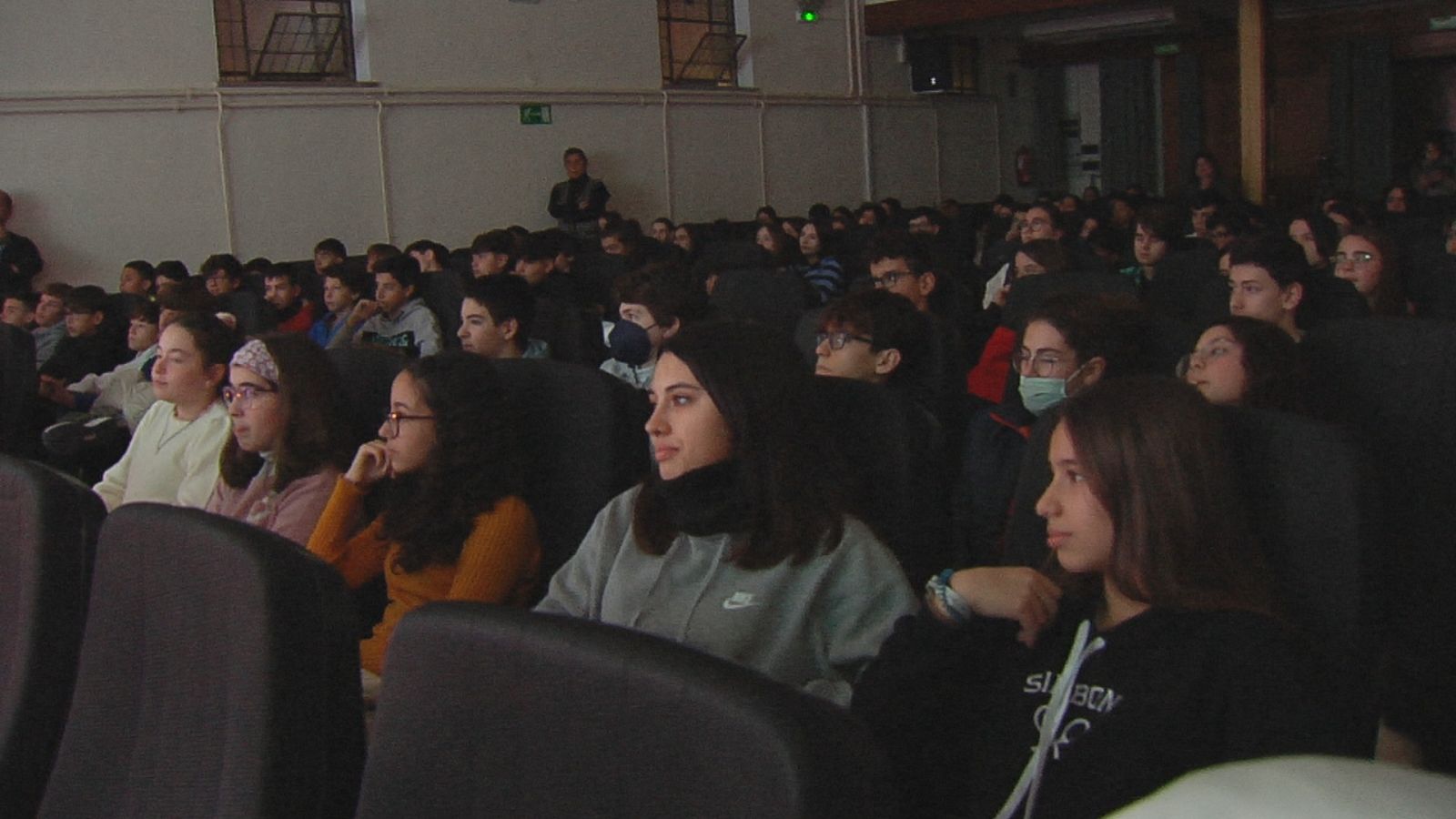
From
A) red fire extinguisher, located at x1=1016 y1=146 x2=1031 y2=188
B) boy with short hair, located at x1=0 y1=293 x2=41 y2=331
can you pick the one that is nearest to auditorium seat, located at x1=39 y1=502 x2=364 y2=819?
boy with short hair, located at x1=0 y1=293 x2=41 y2=331

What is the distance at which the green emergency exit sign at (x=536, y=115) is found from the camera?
1102 centimetres

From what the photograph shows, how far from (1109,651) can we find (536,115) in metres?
10.0

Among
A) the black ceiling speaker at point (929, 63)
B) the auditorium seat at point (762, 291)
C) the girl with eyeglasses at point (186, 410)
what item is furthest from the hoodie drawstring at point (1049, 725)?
the black ceiling speaker at point (929, 63)

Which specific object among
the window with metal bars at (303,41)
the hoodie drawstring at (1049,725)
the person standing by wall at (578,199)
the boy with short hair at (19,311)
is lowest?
the hoodie drawstring at (1049,725)

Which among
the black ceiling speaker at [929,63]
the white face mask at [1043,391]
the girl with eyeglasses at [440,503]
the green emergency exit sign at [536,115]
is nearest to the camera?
the girl with eyeglasses at [440,503]

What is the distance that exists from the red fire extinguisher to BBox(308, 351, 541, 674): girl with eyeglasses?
45.1 ft

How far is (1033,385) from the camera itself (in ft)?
9.30

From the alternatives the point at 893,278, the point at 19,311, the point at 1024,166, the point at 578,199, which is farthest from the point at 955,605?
the point at 1024,166

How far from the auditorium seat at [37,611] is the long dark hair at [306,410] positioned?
4.46 ft

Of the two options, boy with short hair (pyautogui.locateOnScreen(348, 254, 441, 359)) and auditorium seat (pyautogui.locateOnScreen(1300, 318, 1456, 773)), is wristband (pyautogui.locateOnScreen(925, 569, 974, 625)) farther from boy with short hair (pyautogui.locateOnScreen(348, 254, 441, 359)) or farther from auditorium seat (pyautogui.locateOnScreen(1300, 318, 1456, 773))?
boy with short hair (pyautogui.locateOnScreen(348, 254, 441, 359))

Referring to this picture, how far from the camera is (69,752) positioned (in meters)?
1.40

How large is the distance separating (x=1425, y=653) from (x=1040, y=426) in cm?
90

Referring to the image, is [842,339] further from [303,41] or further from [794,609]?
[303,41]

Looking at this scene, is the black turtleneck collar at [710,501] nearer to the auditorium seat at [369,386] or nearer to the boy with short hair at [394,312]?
the auditorium seat at [369,386]
